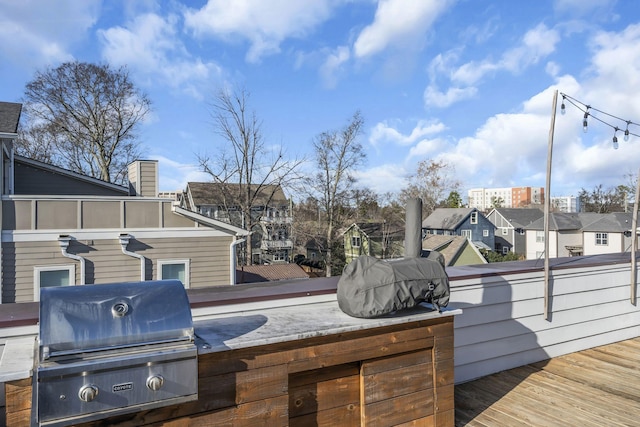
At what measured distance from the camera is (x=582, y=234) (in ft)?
86.3

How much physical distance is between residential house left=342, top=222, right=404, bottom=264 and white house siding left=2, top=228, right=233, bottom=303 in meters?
16.1

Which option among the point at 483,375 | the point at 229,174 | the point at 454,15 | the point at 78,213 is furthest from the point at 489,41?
the point at 229,174

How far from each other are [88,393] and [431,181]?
32387mm

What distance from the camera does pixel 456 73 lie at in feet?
40.9

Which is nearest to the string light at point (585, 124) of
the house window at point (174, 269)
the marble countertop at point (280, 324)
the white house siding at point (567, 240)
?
the marble countertop at point (280, 324)

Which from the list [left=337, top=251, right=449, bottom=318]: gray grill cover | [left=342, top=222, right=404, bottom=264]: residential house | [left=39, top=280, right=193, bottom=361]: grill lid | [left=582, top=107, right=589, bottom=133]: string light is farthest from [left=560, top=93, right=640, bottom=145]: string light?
[left=342, top=222, right=404, bottom=264]: residential house

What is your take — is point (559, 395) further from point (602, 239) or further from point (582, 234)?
point (582, 234)

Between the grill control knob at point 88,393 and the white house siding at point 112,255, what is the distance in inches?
281

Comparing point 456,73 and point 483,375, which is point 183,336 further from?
point 456,73

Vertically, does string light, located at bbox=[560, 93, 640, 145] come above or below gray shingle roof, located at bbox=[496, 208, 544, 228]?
above

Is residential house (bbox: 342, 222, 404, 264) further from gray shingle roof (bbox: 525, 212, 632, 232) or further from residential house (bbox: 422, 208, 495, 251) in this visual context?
gray shingle roof (bbox: 525, 212, 632, 232)

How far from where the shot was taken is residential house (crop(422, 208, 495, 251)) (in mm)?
28609

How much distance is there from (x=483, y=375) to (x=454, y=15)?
24.1 ft

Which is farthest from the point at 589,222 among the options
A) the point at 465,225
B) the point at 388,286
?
the point at 388,286
